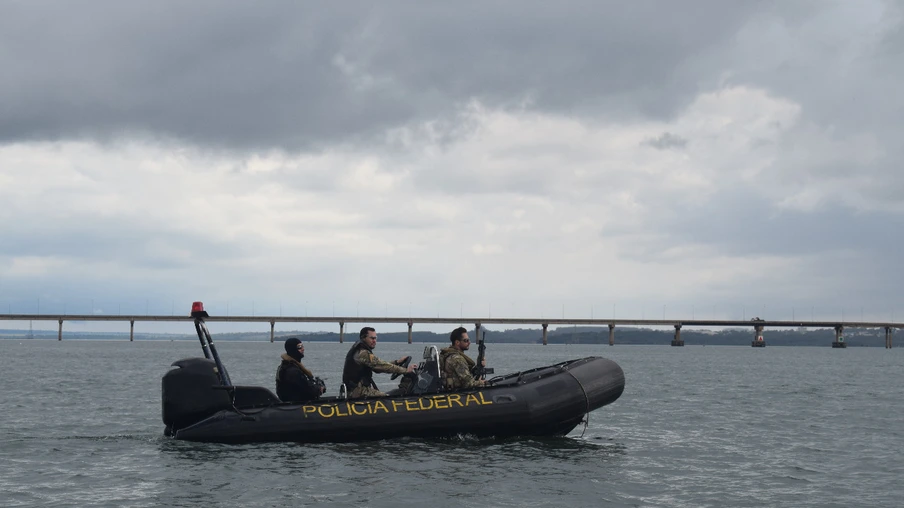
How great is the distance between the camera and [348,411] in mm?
15641

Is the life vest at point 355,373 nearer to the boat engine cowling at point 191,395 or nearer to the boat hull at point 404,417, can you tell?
the boat hull at point 404,417

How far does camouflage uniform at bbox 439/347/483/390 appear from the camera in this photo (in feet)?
53.3

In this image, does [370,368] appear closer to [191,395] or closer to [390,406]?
[390,406]

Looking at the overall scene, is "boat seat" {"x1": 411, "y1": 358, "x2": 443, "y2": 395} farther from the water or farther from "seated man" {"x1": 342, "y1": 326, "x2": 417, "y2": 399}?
the water

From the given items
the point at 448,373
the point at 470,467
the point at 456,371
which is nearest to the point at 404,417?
the point at 448,373

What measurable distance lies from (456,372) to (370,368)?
5.29 feet

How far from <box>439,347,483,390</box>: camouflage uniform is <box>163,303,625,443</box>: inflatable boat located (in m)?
0.18

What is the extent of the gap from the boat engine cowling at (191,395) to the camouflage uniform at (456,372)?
398cm

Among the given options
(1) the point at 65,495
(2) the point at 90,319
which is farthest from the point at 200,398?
(2) the point at 90,319

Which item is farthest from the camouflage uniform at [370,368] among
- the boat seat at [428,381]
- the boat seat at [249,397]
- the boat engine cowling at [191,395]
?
the boat engine cowling at [191,395]

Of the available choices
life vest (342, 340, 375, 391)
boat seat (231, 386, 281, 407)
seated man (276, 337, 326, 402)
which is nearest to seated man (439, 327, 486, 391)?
life vest (342, 340, 375, 391)

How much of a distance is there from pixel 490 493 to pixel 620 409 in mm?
14619

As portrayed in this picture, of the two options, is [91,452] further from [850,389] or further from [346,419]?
[850,389]

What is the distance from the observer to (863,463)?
1606 centimetres
